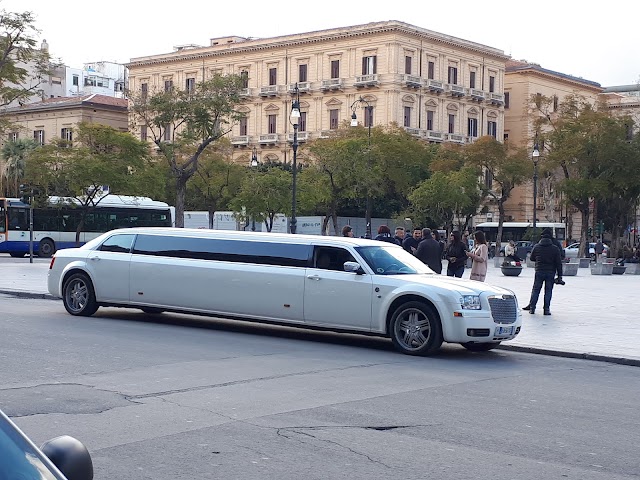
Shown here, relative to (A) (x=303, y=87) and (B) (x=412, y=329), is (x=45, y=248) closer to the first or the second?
(B) (x=412, y=329)

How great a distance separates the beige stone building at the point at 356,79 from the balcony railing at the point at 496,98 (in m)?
0.11


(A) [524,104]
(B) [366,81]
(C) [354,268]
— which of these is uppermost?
(B) [366,81]

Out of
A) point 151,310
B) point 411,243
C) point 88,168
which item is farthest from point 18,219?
point 151,310

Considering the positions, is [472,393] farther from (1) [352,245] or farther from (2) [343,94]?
(2) [343,94]

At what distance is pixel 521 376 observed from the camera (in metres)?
12.2

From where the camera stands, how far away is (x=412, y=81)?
85625mm

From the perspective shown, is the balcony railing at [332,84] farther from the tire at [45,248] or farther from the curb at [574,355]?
the curb at [574,355]

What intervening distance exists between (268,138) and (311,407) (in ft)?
272

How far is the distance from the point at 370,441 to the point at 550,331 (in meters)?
10.3

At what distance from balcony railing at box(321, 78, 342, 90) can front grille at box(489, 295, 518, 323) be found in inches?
2921

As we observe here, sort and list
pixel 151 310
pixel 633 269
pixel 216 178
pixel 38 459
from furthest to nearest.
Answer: pixel 216 178 → pixel 633 269 → pixel 151 310 → pixel 38 459

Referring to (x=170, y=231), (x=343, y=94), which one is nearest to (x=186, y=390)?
(x=170, y=231)

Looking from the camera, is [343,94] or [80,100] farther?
[80,100]

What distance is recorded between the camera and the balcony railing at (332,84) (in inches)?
3440
